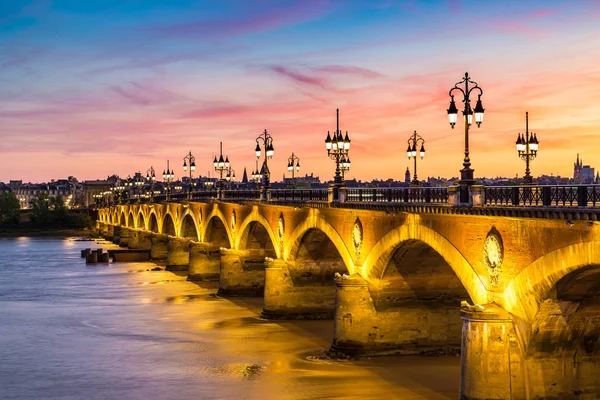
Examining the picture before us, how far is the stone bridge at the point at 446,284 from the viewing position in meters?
21.5

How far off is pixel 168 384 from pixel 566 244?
564 inches

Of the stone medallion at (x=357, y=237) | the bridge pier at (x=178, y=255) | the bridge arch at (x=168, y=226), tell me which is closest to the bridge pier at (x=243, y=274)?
the stone medallion at (x=357, y=237)

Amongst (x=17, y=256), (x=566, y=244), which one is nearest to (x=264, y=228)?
(x=566, y=244)

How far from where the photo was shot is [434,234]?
2680 centimetres

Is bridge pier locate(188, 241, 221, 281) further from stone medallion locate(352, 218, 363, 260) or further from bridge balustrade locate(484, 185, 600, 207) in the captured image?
bridge balustrade locate(484, 185, 600, 207)

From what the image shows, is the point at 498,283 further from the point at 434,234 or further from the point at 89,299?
the point at 89,299

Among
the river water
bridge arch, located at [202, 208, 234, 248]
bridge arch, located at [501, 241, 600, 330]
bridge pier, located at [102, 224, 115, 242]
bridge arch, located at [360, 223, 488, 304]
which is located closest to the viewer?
bridge arch, located at [501, 241, 600, 330]

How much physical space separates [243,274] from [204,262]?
11.3 m

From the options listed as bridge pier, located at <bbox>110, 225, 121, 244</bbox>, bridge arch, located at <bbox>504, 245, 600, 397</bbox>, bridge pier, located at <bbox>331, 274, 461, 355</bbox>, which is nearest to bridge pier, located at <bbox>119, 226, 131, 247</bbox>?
bridge pier, located at <bbox>110, 225, 121, 244</bbox>

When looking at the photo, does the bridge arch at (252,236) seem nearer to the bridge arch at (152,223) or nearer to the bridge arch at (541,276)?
the bridge arch at (541,276)

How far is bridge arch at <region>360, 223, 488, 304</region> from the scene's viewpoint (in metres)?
24.3

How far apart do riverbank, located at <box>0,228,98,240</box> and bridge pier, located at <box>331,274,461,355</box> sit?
12081 centimetres

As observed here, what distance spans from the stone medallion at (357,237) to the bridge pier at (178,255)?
135 feet

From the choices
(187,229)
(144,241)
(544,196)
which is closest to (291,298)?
(544,196)
